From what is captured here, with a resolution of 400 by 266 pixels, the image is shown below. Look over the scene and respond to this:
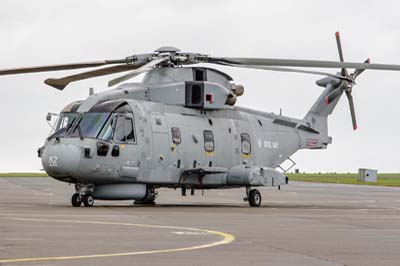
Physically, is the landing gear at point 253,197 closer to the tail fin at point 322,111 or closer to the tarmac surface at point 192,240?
the tail fin at point 322,111

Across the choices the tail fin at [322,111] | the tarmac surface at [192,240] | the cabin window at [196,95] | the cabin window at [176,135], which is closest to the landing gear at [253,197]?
the cabin window at [176,135]

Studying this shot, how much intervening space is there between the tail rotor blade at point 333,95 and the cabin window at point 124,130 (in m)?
11.9

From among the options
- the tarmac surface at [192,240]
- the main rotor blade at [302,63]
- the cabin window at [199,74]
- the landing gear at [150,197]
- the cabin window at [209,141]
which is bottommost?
the tarmac surface at [192,240]

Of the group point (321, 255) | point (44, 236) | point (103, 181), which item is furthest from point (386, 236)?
point (103, 181)

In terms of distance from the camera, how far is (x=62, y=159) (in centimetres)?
3023

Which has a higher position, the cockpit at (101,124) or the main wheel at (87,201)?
the cockpit at (101,124)

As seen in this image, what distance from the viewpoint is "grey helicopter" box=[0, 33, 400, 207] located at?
102ft

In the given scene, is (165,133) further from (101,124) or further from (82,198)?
(82,198)

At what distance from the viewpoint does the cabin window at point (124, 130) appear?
31625mm

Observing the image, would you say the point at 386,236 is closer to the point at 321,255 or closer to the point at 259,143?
the point at 321,255

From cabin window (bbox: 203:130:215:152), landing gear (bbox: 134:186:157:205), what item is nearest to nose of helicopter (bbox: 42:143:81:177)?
landing gear (bbox: 134:186:157:205)

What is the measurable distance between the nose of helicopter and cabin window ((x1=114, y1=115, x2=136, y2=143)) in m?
1.71

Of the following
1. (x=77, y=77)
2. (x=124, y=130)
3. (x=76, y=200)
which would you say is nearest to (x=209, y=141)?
(x=124, y=130)

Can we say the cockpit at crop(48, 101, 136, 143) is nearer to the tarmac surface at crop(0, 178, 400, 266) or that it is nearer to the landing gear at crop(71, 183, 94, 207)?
the landing gear at crop(71, 183, 94, 207)
